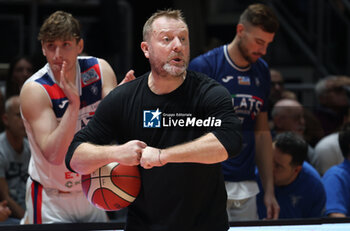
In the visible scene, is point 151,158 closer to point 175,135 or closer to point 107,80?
point 175,135

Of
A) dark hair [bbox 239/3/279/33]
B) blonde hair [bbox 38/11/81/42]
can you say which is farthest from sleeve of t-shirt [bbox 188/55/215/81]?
blonde hair [bbox 38/11/81/42]

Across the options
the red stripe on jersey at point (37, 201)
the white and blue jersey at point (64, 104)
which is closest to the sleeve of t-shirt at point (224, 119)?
the white and blue jersey at point (64, 104)

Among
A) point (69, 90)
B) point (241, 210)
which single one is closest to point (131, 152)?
point (69, 90)

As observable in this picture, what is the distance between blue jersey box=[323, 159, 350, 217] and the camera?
164 inches

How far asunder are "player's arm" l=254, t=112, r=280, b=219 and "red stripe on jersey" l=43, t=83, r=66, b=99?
139 centimetres

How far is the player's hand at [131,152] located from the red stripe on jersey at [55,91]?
114 cm

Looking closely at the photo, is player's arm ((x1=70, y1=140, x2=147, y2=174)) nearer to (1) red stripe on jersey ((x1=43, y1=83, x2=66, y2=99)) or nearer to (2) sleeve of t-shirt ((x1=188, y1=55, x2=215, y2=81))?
(1) red stripe on jersey ((x1=43, y1=83, x2=66, y2=99))

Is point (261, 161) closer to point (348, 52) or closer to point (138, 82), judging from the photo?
point (138, 82)

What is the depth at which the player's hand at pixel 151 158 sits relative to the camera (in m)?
2.30

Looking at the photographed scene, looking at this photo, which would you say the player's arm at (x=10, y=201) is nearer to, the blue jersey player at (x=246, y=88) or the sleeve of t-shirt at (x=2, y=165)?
the sleeve of t-shirt at (x=2, y=165)

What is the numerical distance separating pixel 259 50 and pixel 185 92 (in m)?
1.56

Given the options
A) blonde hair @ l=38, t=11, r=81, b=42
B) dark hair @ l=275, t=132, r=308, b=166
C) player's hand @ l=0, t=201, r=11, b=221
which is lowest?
player's hand @ l=0, t=201, r=11, b=221

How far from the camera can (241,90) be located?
12.9 ft

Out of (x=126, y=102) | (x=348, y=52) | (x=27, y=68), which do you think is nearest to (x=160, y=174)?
(x=126, y=102)
